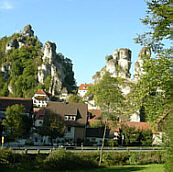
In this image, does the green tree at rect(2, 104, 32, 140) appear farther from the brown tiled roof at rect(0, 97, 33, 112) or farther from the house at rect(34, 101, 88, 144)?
the brown tiled roof at rect(0, 97, 33, 112)

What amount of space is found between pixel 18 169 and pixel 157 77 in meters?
19.6

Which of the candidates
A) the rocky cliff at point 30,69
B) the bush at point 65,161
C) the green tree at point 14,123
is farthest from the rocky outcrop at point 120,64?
the bush at point 65,161

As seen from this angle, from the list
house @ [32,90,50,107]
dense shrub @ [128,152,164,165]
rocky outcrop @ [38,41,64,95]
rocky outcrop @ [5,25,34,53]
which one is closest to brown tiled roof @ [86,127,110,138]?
dense shrub @ [128,152,164,165]

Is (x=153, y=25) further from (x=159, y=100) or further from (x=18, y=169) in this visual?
(x=18, y=169)

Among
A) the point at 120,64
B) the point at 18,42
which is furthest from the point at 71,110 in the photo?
the point at 18,42

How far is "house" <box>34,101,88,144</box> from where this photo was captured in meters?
46.6

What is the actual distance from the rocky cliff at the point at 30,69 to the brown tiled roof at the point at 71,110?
57766mm

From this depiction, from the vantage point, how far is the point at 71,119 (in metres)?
47.9

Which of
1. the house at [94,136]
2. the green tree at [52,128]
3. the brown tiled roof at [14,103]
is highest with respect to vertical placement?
the brown tiled roof at [14,103]

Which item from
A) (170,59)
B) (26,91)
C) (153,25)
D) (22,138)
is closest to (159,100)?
(170,59)

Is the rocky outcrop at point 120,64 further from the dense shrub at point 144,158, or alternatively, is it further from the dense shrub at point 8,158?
the dense shrub at point 8,158

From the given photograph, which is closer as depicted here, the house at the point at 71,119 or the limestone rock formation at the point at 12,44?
the house at the point at 71,119

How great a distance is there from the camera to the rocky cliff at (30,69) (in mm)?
111438

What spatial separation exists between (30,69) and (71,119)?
251 ft
